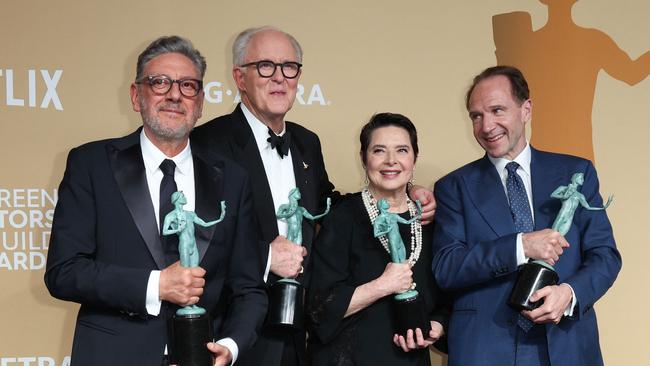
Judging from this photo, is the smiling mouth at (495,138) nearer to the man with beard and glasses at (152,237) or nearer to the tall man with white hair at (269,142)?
the tall man with white hair at (269,142)

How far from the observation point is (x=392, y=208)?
2955 millimetres

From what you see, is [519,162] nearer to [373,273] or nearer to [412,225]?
[412,225]

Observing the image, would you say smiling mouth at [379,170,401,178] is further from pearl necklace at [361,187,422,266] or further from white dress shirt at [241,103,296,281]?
white dress shirt at [241,103,296,281]

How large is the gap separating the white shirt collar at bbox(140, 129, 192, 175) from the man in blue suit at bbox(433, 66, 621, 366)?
882 mm

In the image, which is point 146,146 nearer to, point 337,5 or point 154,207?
point 154,207

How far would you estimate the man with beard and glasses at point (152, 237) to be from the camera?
2.26 metres

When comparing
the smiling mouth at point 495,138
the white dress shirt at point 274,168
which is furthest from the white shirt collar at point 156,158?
the smiling mouth at point 495,138

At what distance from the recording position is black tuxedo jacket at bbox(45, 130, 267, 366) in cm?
226

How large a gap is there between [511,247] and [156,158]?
110cm

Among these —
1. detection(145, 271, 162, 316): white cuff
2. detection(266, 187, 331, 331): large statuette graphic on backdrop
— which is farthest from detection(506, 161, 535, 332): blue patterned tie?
detection(145, 271, 162, 316): white cuff

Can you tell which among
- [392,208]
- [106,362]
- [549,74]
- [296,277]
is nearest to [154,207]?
[106,362]

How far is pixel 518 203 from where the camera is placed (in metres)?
2.82

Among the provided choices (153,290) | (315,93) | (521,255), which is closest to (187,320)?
(153,290)

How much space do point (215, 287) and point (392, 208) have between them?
76cm
